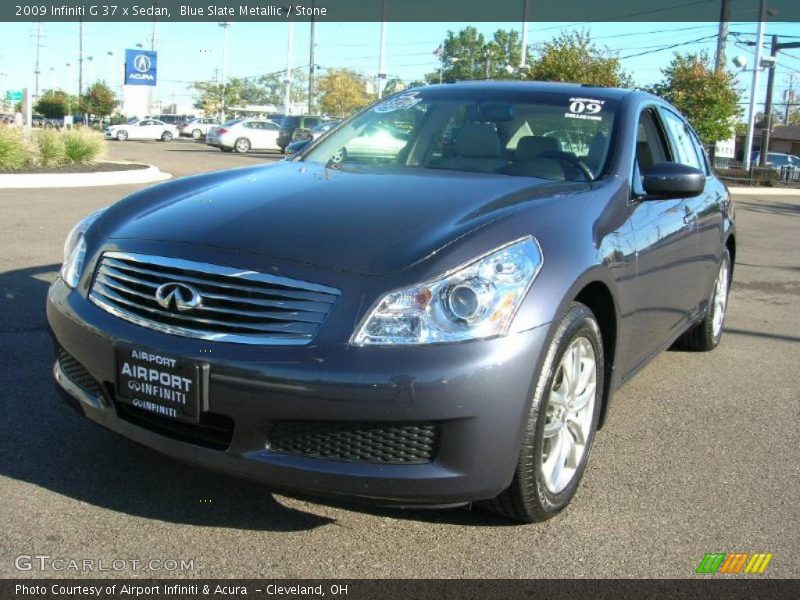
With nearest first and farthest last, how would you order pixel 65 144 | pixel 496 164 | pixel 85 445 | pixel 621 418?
pixel 85 445, pixel 496 164, pixel 621 418, pixel 65 144

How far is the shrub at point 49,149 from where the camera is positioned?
59.7 ft

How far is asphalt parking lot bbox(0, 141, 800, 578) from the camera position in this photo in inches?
107

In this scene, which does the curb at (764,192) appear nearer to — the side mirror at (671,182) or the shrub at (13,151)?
the shrub at (13,151)

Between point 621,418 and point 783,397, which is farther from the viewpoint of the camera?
point 783,397

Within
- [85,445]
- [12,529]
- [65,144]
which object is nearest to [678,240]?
[85,445]

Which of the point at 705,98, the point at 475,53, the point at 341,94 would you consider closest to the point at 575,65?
the point at 705,98

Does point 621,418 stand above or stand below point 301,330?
below

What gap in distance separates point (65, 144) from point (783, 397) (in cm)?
1738

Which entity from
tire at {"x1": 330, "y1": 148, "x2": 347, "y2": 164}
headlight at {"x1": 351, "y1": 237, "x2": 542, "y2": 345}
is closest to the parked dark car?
tire at {"x1": 330, "y1": 148, "x2": 347, "y2": 164}

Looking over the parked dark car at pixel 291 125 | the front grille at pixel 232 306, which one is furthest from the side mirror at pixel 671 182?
the parked dark car at pixel 291 125

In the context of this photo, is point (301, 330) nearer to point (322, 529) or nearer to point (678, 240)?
point (322, 529)

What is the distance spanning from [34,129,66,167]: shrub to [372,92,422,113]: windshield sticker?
610 inches

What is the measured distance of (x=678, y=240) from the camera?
13.7 ft

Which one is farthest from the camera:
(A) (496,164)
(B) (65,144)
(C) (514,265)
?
(B) (65,144)
